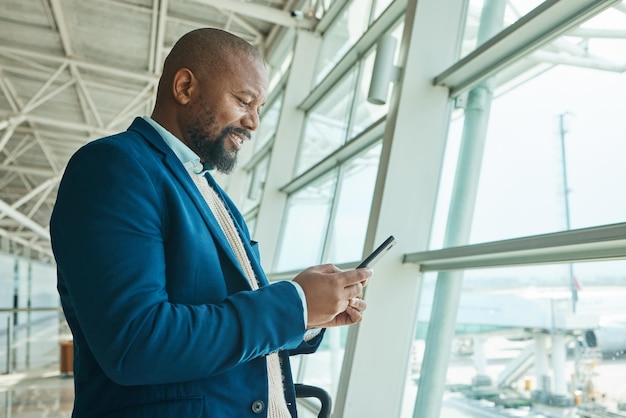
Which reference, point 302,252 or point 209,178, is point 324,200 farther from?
point 209,178

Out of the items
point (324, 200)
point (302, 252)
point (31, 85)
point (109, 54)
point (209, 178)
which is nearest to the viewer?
point (209, 178)

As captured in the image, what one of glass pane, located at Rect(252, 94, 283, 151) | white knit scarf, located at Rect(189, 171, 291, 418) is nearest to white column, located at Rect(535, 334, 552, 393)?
white knit scarf, located at Rect(189, 171, 291, 418)

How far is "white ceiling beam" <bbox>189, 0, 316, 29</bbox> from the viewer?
8.08m

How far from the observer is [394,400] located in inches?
145

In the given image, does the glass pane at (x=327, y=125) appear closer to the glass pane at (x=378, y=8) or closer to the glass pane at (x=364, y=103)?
the glass pane at (x=364, y=103)

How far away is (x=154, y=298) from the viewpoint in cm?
109

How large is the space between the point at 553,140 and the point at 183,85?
1993 millimetres

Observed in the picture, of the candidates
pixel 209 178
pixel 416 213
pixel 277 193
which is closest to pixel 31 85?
pixel 277 193

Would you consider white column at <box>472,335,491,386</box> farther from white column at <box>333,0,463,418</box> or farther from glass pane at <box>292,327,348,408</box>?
glass pane at <box>292,327,348,408</box>

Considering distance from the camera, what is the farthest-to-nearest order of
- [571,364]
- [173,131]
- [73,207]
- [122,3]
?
[122,3] → [571,364] → [173,131] → [73,207]

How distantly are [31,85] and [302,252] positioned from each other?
403 inches

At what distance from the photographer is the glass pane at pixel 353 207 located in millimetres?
5012

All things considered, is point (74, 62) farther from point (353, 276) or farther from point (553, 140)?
point (353, 276)

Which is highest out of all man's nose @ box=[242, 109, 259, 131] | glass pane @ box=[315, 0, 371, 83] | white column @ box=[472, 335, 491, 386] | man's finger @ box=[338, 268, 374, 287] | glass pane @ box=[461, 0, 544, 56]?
glass pane @ box=[315, 0, 371, 83]
